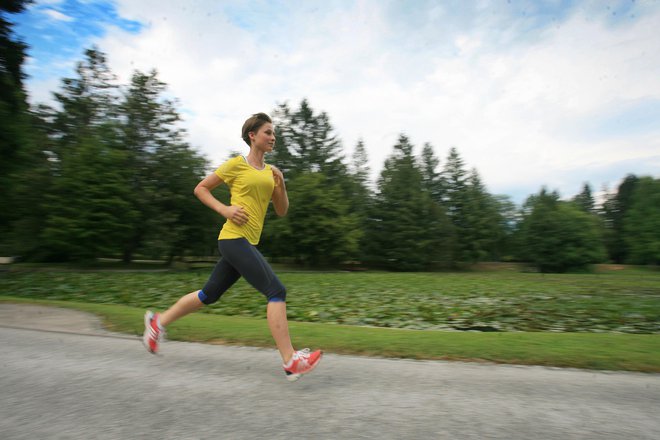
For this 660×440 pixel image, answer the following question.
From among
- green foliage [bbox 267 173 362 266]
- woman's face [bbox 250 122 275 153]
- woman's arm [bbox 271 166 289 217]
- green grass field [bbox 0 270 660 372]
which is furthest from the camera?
green foliage [bbox 267 173 362 266]

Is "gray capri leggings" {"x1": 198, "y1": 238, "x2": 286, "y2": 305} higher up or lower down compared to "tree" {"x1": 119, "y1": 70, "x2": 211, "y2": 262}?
lower down

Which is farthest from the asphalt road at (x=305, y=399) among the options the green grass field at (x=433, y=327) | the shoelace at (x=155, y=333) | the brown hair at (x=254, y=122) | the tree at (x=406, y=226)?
the tree at (x=406, y=226)

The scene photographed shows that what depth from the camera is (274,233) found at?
3619 centimetres

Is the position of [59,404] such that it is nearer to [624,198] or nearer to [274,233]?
[274,233]

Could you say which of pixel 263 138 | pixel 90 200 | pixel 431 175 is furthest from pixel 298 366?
pixel 431 175

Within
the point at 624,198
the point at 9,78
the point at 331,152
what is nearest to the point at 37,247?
the point at 9,78

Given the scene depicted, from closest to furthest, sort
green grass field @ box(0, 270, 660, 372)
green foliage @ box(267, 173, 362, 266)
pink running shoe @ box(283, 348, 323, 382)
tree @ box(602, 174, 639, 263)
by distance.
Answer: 1. pink running shoe @ box(283, 348, 323, 382)
2. green grass field @ box(0, 270, 660, 372)
3. green foliage @ box(267, 173, 362, 266)
4. tree @ box(602, 174, 639, 263)

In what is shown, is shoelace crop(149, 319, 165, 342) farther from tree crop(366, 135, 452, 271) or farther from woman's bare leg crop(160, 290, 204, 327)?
tree crop(366, 135, 452, 271)

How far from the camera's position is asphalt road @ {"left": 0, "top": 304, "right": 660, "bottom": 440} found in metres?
2.18

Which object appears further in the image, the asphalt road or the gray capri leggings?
the gray capri leggings

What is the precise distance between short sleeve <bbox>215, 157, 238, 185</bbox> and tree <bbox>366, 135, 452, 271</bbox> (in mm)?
39332

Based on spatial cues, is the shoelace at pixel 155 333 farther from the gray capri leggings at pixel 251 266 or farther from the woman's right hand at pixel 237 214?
the woman's right hand at pixel 237 214

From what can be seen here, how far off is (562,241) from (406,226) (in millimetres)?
23419

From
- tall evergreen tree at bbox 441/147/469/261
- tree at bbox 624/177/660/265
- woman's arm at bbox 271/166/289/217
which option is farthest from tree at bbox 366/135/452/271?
woman's arm at bbox 271/166/289/217
